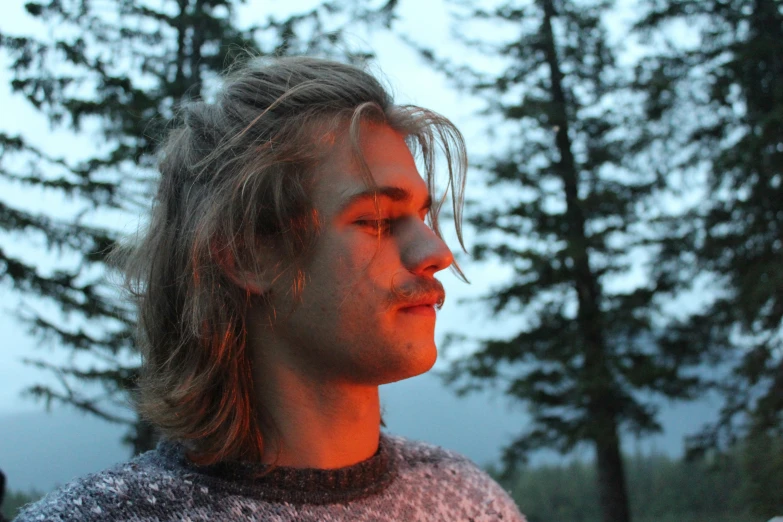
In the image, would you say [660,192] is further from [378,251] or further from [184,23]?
[378,251]

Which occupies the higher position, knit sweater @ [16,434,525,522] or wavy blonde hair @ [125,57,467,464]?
wavy blonde hair @ [125,57,467,464]

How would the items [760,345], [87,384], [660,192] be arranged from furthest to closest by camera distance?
[660,192] → [760,345] → [87,384]

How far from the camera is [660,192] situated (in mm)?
9422

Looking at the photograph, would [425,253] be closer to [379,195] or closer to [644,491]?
[379,195]

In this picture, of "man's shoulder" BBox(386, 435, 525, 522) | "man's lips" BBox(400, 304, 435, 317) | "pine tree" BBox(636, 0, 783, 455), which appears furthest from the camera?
"pine tree" BBox(636, 0, 783, 455)

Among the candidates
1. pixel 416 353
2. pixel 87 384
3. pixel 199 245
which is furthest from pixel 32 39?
pixel 416 353

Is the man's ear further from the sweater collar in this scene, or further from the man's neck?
the sweater collar

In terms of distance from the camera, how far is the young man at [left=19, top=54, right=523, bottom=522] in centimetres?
150

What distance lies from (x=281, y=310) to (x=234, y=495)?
0.42 meters

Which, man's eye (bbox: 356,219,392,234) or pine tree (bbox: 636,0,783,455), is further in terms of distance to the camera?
pine tree (bbox: 636,0,783,455)

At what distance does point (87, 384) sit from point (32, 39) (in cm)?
324

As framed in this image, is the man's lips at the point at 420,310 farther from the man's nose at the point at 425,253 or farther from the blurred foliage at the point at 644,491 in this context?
the blurred foliage at the point at 644,491

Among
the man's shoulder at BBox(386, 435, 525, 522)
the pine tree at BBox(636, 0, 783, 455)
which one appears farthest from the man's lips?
the pine tree at BBox(636, 0, 783, 455)

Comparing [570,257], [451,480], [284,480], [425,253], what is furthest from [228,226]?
[570,257]
